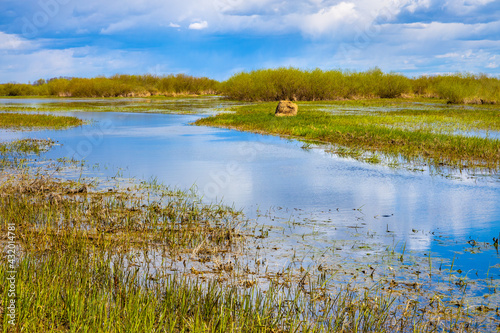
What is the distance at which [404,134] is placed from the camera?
72.9ft

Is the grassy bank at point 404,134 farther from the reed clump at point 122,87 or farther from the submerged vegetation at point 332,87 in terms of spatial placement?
the reed clump at point 122,87

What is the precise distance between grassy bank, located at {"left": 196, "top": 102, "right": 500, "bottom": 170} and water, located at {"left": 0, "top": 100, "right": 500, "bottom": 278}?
8.43 ft

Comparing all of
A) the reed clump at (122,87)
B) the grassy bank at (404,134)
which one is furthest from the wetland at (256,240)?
the reed clump at (122,87)

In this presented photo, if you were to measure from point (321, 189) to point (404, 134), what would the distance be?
37.0 ft

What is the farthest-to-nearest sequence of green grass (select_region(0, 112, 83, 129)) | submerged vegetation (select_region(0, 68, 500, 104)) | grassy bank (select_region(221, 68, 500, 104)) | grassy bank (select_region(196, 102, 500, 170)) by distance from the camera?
grassy bank (select_region(221, 68, 500, 104)), submerged vegetation (select_region(0, 68, 500, 104)), green grass (select_region(0, 112, 83, 129)), grassy bank (select_region(196, 102, 500, 170))

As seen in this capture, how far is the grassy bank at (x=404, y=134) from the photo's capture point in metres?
17.8

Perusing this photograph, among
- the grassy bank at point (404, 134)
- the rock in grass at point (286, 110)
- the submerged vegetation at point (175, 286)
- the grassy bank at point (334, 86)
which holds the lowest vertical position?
the submerged vegetation at point (175, 286)

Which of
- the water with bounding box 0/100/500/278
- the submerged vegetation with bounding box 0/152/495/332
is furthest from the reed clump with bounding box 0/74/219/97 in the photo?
the submerged vegetation with bounding box 0/152/495/332

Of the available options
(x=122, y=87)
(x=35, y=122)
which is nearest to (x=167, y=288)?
(x=35, y=122)

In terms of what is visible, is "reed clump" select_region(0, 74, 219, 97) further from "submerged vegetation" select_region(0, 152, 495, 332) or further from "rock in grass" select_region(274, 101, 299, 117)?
"submerged vegetation" select_region(0, 152, 495, 332)

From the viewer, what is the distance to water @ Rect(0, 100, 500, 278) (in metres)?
8.53

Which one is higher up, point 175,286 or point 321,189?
point 321,189

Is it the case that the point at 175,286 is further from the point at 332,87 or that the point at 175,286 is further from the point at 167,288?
the point at 332,87

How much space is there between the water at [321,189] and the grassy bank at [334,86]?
41.7m
